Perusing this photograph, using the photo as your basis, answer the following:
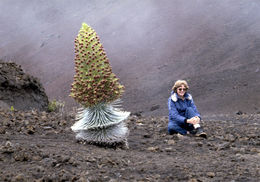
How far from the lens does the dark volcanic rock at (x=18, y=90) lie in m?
7.66

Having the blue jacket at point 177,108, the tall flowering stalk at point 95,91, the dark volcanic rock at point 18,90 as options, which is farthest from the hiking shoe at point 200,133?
the dark volcanic rock at point 18,90

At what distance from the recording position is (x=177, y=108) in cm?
561

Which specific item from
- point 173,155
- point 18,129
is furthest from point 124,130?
point 18,129

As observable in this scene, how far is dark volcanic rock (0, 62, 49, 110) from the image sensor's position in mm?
7660

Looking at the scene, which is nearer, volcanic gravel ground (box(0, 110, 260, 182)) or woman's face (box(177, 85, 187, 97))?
volcanic gravel ground (box(0, 110, 260, 182))

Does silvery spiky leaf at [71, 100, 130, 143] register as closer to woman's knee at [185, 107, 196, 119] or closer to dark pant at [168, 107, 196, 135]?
dark pant at [168, 107, 196, 135]

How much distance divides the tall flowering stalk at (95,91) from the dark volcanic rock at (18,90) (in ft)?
13.5

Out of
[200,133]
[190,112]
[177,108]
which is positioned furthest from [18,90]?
[200,133]

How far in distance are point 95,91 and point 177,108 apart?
7.18 ft

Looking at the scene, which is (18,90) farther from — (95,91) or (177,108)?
(95,91)

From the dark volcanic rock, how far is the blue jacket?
3767mm

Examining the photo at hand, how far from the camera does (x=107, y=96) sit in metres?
3.83

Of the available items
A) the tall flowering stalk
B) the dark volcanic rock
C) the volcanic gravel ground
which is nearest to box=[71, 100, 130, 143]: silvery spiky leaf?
the tall flowering stalk

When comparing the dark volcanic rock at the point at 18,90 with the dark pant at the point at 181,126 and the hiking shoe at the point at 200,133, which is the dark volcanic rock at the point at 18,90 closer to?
the dark pant at the point at 181,126
